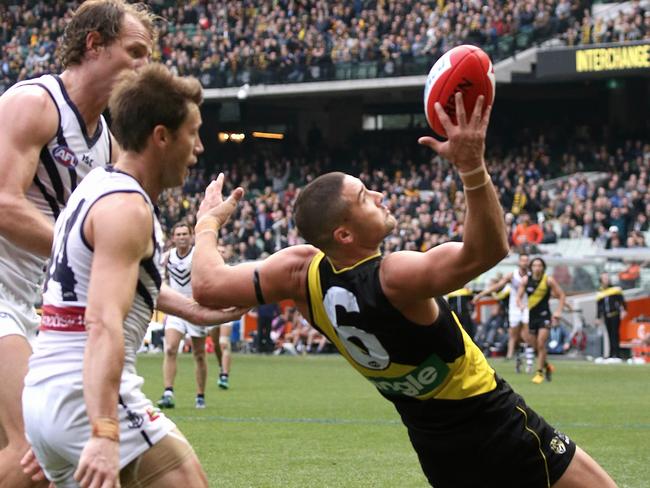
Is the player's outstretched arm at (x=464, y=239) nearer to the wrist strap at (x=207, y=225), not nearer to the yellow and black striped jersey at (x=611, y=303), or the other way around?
the wrist strap at (x=207, y=225)

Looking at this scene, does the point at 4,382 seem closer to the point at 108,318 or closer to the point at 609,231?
the point at 108,318

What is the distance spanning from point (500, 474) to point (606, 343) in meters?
23.1

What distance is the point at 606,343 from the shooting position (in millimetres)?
27797

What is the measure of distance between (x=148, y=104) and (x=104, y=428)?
112 cm

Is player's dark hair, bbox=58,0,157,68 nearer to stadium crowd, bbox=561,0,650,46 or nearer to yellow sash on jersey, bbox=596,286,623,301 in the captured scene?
yellow sash on jersey, bbox=596,286,623,301

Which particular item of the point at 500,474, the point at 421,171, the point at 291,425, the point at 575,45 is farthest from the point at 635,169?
the point at 500,474

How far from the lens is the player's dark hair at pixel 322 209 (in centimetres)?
514

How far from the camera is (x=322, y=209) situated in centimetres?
516

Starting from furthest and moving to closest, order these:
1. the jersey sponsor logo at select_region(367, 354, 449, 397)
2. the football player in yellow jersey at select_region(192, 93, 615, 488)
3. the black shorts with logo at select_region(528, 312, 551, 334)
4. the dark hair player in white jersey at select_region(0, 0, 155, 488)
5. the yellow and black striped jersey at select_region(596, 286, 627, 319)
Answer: the yellow and black striped jersey at select_region(596, 286, 627, 319), the black shorts with logo at select_region(528, 312, 551, 334), the dark hair player in white jersey at select_region(0, 0, 155, 488), the jersey sponsor logo at select_region(367, 354, 449, 397), the football player in yellow jersey at select_region(192, 93, 615, 488)

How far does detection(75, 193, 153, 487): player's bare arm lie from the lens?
403 centimetres

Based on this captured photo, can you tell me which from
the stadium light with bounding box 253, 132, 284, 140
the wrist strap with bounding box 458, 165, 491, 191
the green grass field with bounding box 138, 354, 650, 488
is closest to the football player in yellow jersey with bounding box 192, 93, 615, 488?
the wrist strap with bounding box 458, 165, 491, 191

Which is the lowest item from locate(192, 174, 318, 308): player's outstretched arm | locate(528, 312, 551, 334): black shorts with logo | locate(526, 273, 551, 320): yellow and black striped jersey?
locate(528, 312, 551, 334): black shorts with logo

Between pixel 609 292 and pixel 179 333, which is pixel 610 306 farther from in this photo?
pixel 179 333

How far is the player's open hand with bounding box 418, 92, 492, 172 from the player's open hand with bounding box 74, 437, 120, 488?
1.48 metres
